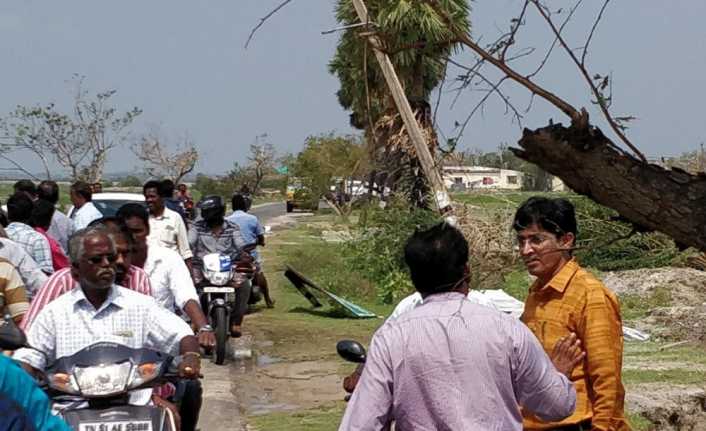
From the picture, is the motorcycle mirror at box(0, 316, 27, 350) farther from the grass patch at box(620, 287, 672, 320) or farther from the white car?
the white car

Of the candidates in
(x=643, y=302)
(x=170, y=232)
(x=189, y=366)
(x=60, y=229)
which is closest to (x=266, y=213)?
(x=643, y=302)

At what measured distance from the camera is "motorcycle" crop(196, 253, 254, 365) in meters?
11.6

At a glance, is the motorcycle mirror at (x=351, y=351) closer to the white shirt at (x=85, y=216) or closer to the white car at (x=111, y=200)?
the white shirt at (x=85, y=216)

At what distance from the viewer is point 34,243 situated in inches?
359

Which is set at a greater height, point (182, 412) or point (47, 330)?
point (47, 330)

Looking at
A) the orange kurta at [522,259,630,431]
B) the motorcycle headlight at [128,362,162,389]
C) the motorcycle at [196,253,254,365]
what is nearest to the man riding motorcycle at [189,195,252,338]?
the motorcycle at [196,253,254,365]

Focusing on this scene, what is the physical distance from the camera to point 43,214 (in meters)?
9.90

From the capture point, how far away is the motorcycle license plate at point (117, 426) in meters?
4.61

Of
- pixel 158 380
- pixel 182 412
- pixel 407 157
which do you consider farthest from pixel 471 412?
pixel 407 157

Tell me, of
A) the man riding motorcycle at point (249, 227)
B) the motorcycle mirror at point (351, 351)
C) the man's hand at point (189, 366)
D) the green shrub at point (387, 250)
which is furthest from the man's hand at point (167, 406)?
the green shrub at point (387, 250)

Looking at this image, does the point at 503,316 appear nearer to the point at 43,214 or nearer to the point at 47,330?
the point at 47,330

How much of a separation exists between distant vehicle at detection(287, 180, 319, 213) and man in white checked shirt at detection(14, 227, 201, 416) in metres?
53.9

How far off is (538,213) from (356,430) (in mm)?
1275

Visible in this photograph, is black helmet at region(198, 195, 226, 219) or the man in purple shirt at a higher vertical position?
the man in purple shirt
